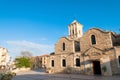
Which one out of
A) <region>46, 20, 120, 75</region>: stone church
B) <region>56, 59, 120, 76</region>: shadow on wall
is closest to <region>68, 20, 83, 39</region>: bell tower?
<region>46, 20, 120, 75</region>: stone church

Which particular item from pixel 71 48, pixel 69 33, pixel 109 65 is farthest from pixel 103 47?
pixel 69 33

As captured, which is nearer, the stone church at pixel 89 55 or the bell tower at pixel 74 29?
the stone church at pixel 89 55

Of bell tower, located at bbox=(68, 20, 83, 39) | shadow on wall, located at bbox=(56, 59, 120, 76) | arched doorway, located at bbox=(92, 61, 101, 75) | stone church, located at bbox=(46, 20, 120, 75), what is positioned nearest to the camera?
shadow on wall, located at bbox=(56, 59, 120, 76)

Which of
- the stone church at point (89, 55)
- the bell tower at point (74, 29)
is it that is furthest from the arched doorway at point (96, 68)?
the bell tower at point (74, 29)

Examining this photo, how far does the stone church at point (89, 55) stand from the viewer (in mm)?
21516

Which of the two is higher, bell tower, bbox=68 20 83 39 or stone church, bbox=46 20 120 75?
bell tower, bbox=68 20 83 39

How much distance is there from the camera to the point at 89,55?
23.9 metres

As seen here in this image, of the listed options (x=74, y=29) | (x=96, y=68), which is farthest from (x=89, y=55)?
(x=74, y=29)

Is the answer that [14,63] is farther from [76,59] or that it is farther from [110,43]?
[110,43]

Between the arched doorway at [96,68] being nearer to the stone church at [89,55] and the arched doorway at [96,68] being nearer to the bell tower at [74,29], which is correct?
the stone church at [89,55]

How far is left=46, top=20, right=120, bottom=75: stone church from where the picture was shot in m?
21.5

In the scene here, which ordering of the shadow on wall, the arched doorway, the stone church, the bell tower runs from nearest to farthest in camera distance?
the shadow on wall → the stone church → the arched doorway → the bell tower

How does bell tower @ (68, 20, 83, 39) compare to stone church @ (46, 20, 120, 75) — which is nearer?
stone church @ (46, 20, 120, 75)

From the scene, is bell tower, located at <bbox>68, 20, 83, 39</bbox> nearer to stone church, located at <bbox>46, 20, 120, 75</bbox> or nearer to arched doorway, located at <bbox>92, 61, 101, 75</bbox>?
stone church, located at <bbox>46, 20, 120, 75</bbox>
